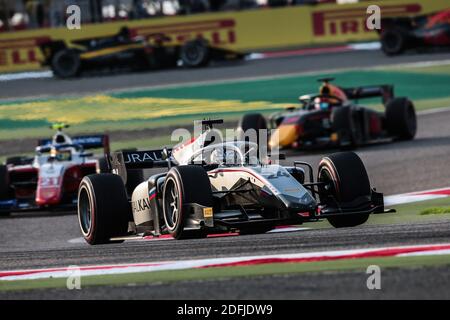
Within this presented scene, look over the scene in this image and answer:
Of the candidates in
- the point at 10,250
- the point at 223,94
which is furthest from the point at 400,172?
the point at 223,94

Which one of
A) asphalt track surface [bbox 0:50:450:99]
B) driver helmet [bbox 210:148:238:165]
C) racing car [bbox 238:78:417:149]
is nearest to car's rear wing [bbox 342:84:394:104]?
racing car [bbox 238:78:417:149]

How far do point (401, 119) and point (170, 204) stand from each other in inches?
468

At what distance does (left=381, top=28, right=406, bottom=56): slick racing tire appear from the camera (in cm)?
3466


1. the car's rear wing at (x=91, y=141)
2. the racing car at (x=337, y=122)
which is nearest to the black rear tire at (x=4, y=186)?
the car's rear wing at (x=91, y=141)

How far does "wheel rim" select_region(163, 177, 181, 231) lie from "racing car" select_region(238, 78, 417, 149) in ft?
32.4

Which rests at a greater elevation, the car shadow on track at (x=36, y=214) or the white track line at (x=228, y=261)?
the white track line at (x=228, y=261)

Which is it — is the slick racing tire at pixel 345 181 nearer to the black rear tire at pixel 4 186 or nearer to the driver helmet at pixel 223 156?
the driver helmet at pixel 223 156

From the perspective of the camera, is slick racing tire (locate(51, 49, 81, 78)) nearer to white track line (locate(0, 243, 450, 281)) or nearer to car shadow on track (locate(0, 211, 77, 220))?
car shadow on track (locate(0, 211, 77, 220))

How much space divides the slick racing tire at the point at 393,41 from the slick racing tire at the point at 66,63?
9.26 meters

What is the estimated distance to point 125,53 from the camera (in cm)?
3525

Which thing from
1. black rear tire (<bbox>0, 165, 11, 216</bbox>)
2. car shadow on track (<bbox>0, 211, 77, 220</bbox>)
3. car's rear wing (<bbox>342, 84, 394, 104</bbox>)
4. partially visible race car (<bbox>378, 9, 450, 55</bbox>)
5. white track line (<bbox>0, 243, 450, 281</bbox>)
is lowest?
car shadow on track (<bbox>0, 211, 77, 220</bbox>)

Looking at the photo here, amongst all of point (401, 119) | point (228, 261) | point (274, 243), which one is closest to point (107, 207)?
point (274, 243)

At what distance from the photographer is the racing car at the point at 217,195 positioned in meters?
11.0
